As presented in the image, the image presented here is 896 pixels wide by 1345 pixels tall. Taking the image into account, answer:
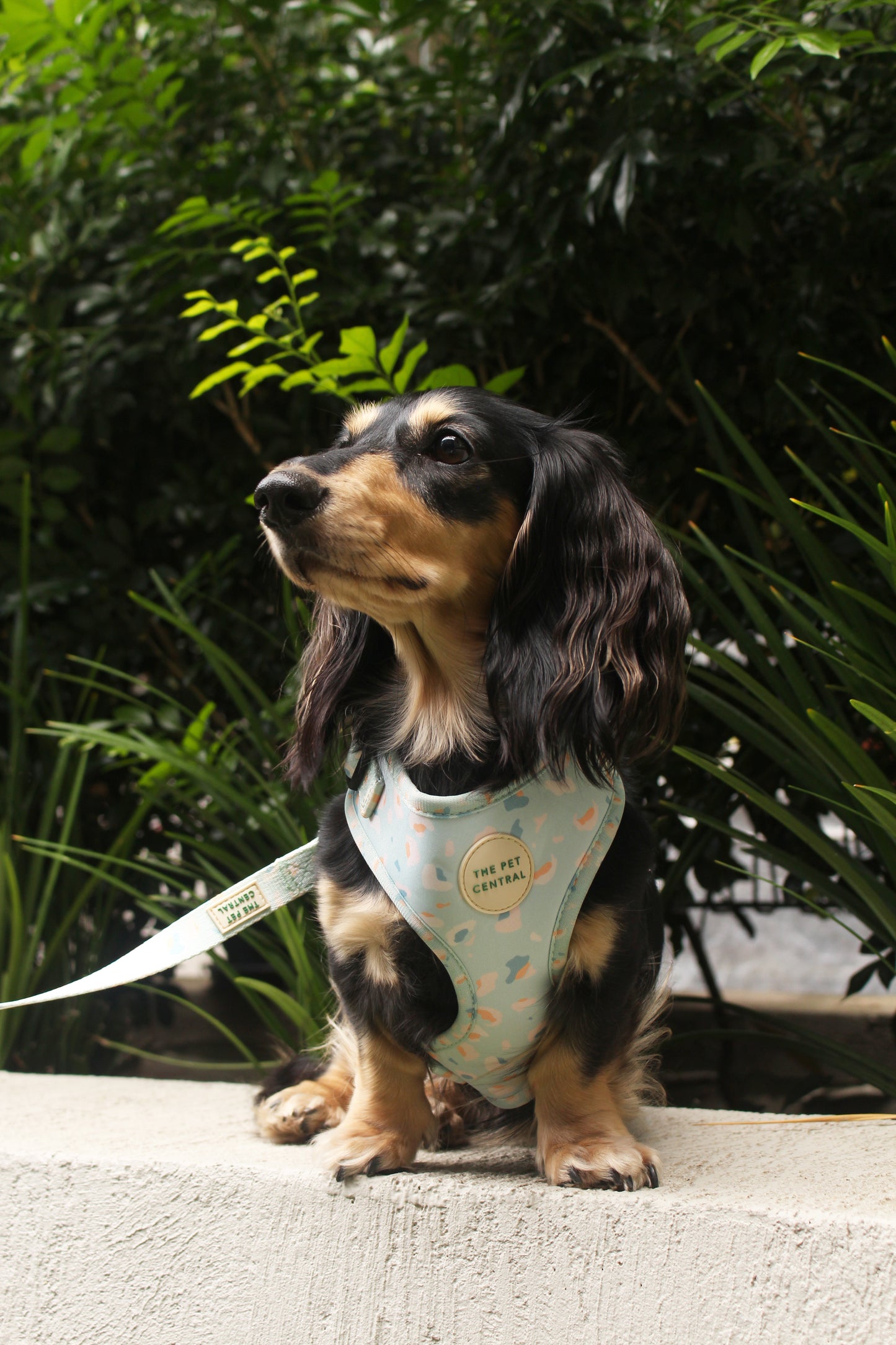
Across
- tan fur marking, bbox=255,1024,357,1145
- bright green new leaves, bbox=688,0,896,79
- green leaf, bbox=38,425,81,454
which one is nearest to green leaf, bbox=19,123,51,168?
green leaf, bbox=38,425,81,454

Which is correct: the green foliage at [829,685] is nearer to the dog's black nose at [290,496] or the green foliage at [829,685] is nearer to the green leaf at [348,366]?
the green leaf at [348,366]

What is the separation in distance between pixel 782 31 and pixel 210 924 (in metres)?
1.68

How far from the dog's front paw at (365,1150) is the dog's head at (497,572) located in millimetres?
488

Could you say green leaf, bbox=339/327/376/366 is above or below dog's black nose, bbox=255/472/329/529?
above

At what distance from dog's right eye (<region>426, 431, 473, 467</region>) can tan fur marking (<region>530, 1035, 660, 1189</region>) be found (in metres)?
0.75

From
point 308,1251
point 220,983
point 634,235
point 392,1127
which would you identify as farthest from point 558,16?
point 220,983

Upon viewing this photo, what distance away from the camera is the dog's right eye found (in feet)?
4.40

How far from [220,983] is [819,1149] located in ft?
6.07

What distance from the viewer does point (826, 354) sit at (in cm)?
212

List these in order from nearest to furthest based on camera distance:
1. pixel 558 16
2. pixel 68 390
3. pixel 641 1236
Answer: pixel 641 1236 < pixel 558 16 < pixel 68 390

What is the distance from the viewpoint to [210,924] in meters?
1.51

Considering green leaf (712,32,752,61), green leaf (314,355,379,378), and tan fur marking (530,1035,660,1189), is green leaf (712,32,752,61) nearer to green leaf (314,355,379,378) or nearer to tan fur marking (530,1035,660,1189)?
green leaf (314,355,379,378)

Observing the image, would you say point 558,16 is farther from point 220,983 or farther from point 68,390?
point 220,983

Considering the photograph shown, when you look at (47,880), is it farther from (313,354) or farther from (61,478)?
(313,354)
